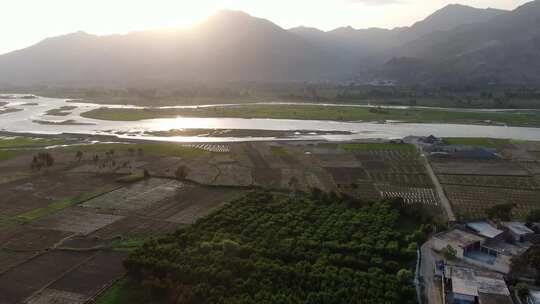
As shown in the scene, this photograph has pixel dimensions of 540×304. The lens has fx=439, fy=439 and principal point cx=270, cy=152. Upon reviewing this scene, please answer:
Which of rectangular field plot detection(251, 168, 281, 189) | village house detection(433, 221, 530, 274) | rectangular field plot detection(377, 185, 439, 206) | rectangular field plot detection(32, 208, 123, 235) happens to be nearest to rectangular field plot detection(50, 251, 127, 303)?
rectangular field plot detection(32, 208, 123, 235)

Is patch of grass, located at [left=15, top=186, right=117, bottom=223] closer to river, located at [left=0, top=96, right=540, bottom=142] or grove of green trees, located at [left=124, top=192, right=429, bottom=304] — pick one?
grove of green trees, located at [left=124, top=192, right=429, bottom=304]

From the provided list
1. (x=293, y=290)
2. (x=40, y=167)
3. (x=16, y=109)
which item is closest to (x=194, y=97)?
(x=16, y=109)

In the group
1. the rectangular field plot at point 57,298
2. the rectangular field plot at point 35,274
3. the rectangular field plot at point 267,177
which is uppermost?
the rectangular field plot at point 267,177

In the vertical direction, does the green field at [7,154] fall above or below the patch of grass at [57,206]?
above

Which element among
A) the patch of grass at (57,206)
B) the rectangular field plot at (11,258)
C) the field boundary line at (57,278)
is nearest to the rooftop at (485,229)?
the field boundary line at (57,278)

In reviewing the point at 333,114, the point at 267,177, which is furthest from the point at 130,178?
the point at 333,114

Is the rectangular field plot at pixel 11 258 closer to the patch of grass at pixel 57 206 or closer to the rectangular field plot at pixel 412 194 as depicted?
the patch of grass at pixel 57 206

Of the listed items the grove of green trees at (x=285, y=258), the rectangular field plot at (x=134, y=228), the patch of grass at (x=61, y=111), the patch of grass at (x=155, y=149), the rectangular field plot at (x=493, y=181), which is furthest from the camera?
the patch of grass at (x=61, y=111)
